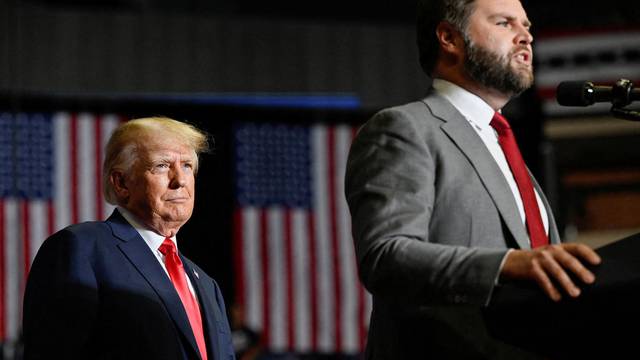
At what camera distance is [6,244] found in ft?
23.1

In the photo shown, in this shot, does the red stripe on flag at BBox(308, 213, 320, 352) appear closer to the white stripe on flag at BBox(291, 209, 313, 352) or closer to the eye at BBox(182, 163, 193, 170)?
the white stripe on flag at BBox(291, 209, 313, 352)

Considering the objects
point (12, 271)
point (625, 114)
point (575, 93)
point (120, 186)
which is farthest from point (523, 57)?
point (12, 271)

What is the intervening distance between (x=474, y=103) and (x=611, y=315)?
2.12ft

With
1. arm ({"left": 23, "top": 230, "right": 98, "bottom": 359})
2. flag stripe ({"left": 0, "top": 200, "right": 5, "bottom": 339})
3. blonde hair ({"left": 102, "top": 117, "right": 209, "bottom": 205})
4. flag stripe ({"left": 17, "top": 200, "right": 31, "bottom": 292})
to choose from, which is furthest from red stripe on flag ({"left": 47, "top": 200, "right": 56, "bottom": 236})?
arm ({"left": 23, "top": 230, "right": 98, "bottom": 359})

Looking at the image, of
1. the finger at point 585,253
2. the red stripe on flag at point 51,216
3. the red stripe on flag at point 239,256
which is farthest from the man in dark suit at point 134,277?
the red stripe on flag at point 239,256

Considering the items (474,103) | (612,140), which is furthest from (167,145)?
(612,140)

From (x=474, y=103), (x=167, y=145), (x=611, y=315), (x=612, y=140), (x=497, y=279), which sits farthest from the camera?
(x=612, y=140)

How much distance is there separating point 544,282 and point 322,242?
253 inches

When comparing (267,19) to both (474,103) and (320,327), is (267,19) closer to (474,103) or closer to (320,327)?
(320,327)

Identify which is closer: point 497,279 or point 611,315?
point 611,315

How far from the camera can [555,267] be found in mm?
1303

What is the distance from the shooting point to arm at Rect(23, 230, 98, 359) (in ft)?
7.16

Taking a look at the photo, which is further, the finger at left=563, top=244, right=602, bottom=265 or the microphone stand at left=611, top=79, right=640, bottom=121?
the microphone stand at left=611, top=79, right=640, bottom=121

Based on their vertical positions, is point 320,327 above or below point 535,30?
below
